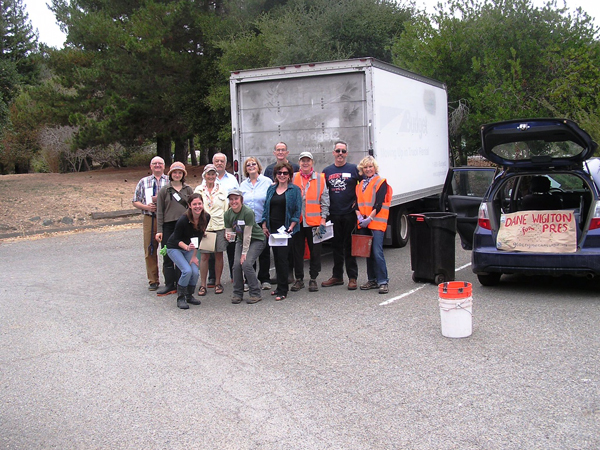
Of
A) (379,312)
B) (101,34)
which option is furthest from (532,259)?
(101,34)

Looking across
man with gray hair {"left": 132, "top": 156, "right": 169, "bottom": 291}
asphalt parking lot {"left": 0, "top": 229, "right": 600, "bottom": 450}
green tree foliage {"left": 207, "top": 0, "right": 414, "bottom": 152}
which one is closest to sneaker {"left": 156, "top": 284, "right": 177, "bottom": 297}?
asphalt parking lot {"left": 0, "top": 229, "right": 600, "bottom": 450}

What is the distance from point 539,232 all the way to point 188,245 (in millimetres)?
4367

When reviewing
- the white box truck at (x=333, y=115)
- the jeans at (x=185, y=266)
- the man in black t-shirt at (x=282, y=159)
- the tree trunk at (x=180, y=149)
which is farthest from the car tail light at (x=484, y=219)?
the tree trunk at (x=180, y=149)

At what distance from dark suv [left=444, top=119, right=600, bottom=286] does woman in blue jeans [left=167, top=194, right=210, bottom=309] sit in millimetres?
3534

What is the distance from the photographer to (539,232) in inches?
310

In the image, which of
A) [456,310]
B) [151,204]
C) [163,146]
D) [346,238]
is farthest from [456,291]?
[163,146]

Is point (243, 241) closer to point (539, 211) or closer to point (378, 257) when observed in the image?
point (378, 257)

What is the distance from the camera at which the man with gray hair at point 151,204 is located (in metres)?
8.98

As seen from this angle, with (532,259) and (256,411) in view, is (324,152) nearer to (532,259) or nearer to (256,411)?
(532,259)

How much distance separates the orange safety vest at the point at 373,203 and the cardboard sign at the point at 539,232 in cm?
145

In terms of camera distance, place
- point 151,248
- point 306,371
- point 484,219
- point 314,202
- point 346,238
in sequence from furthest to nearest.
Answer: point 151,248, point 346,238, point 314,202, point 484,219, point 306,371

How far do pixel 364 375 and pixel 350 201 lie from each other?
3701 millimetres

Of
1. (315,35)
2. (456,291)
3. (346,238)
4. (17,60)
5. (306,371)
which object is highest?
(17,60)

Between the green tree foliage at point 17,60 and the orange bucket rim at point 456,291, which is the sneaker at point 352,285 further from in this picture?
the green tree foliage at point 17,60
